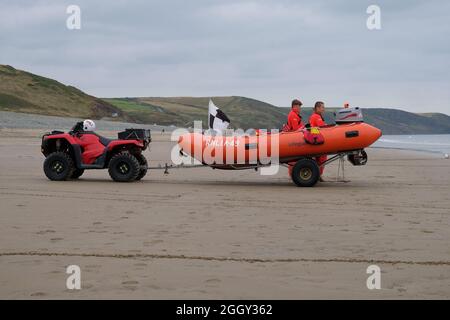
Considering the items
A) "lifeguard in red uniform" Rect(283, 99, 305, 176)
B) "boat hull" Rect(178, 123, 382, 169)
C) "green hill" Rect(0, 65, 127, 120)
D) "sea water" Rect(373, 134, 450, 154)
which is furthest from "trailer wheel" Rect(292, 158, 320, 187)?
"green hill" Rect(0, 65, 127, 120)

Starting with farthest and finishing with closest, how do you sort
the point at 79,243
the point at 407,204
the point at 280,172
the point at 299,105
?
the point at 280,172
the point at 299,105
the point at 407,204
the point at 79,243

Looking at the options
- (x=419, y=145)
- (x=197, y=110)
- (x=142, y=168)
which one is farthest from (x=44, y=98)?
(x=142, y=168)

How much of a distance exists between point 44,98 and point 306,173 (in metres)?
67.8

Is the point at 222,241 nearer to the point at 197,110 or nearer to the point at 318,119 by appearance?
the point at 318,119

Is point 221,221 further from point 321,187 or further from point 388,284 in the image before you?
point 321,187

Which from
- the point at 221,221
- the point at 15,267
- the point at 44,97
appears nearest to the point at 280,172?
the point at 221,221

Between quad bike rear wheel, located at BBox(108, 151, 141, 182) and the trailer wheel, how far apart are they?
2.99 metres

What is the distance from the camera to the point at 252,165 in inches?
496

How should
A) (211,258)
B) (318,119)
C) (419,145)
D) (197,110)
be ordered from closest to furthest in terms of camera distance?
(211,258) → (318,119) → (419,145) → (197,110)

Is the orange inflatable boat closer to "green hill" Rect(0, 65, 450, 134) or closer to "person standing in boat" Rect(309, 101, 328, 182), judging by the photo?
"person standing in boat" Rect(309, 101, 328, 182)

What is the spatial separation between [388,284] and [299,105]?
8405 mm

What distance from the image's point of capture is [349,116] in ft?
40.9

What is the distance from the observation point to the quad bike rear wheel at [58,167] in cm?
1252

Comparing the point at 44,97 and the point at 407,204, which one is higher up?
the point at 44,97
